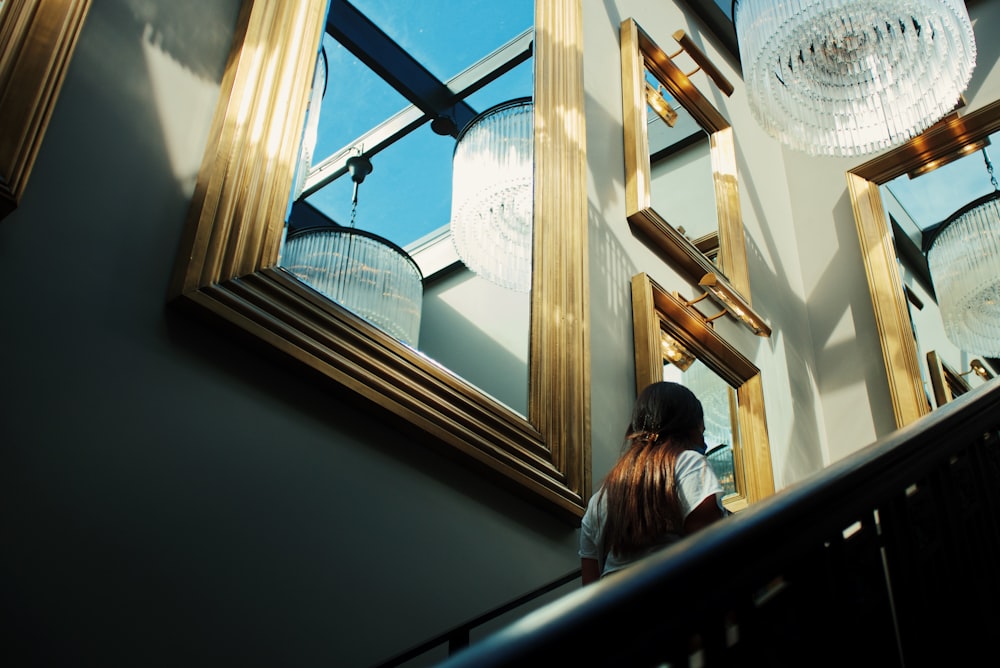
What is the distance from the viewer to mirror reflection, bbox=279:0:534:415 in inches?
104

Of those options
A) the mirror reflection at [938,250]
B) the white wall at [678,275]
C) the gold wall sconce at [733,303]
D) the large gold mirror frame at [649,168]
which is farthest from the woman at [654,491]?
the mirror reflection at [938,250]

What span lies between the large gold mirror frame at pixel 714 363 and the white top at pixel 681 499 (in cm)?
138

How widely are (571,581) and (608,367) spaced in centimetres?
95

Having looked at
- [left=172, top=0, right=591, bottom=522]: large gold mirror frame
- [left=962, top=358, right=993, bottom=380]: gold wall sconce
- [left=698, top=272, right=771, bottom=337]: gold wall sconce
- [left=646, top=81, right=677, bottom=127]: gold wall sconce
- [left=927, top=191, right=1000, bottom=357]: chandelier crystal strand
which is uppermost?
[left=646, top=81, right=677, bottom=127]: gold wall sconce

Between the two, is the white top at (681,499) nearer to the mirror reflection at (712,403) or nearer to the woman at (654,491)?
the woman at (654,491)

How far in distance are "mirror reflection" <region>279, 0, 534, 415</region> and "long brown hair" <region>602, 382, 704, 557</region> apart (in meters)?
0.67

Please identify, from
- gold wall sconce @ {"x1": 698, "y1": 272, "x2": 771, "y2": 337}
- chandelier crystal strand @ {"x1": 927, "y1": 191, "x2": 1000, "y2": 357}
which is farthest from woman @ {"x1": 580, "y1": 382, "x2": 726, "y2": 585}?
chandelier crystal strand @ {"x1": 927, "y1": 191, "x2": 1000, "y2": 357}

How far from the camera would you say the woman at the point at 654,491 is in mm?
2094

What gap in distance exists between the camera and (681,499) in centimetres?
211

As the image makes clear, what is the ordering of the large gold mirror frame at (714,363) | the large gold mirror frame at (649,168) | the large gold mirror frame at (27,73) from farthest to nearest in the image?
the large gold mirror frame at (649,168), the large gold mirror frame at (714,363), the large gold mirror frame at (27,73)

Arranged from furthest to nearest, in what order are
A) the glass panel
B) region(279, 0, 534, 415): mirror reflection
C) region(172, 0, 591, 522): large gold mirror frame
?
the glass panel, region(279, 0, 534, 415): mirror reflection, region(172, 0, 591, 522): large gold mirror frame

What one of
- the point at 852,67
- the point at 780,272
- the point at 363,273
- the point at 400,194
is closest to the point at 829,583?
the point at 363,273

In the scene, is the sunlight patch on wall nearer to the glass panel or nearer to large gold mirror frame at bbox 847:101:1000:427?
the glass panel

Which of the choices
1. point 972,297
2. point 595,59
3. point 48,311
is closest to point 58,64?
point 48,311
